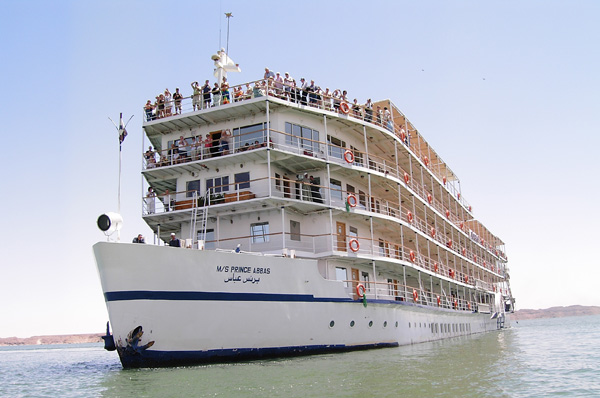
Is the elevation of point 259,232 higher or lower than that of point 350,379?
higher

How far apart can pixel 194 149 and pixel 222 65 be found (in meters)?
5.51

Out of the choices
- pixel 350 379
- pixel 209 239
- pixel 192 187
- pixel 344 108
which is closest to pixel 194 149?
pixel 192 187

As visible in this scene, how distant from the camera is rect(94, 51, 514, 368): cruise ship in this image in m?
17.1

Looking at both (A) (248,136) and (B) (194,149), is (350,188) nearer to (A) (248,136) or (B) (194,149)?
(A) (248,136)

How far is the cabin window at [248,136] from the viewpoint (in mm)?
23406

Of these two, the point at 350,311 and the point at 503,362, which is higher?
the point at 350,311

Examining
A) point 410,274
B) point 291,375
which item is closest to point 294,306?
point 291,375

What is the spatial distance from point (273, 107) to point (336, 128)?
13.4 ft

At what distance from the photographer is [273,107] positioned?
23.6 metres

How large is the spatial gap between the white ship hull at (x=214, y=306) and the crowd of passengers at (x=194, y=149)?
6.45 m

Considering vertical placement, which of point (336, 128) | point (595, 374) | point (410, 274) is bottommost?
point (595, 374)

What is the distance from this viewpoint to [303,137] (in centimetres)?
2459

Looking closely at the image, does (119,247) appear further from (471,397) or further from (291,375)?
(471,397)

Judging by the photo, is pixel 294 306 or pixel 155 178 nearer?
pixel 294 306
